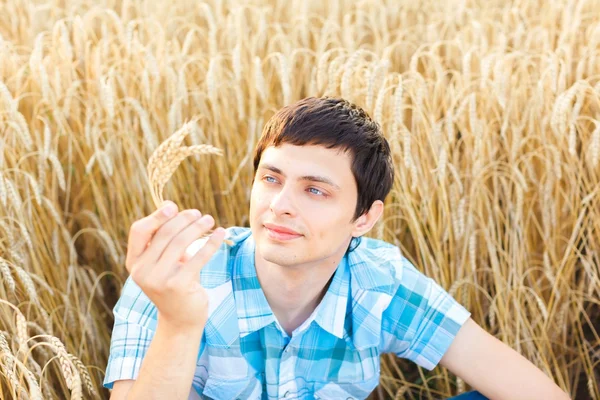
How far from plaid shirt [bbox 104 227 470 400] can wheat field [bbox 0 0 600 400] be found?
296 millimetres

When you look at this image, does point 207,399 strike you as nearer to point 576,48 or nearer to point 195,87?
point 195,87

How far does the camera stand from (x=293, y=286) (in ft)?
4.68

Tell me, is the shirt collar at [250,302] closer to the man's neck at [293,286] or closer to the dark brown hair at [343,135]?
the man's neck at [293,286]

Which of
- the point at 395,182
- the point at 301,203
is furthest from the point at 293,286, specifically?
the point at 395,182

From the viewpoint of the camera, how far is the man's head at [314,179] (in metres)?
1.29

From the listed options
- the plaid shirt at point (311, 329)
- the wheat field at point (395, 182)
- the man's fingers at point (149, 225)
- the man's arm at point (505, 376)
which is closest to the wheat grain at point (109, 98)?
the wheat field at point (395, 182)

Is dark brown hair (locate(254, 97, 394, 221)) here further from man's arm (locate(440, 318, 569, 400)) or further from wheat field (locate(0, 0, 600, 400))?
man's arm (locate(440, 318, 569, 400))

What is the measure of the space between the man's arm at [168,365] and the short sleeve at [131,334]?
0.16 m

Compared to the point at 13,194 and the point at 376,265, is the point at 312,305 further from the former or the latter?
the point at 13,194

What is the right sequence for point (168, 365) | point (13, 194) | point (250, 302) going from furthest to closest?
point (13, 194), point (250, 302), point (168, 365)

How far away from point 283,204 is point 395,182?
0.70 metres

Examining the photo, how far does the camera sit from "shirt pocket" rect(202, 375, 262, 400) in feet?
4.73

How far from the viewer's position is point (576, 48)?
2.51 meters

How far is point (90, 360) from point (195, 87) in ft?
2.65
